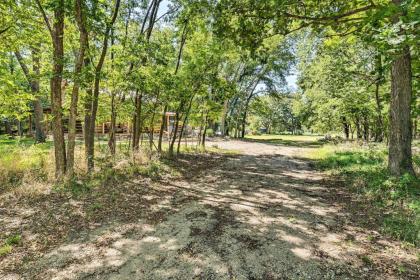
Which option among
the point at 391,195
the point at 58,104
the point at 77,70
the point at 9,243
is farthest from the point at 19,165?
the point at 391,195

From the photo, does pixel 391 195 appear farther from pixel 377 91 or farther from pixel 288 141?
pixel 288 141

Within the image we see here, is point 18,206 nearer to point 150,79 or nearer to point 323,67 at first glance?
point 150,79

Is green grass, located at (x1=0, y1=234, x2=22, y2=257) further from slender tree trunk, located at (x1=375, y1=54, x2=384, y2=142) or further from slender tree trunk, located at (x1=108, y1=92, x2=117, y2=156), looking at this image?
slender tree trunk, located at (x1=375, y1=54, x2=384, y2=142)

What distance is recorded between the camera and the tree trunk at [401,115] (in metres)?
6.98

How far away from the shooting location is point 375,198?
6.25m

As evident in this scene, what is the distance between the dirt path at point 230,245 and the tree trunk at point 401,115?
2075mm

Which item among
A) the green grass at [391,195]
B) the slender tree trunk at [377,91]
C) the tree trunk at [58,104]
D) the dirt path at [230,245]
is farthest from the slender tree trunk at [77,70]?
the green grass at [391,195]

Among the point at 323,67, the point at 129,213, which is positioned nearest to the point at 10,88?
the point at 129,213

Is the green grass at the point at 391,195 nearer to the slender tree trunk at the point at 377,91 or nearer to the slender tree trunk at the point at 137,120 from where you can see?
the slender tree trunk at the point at 377,91

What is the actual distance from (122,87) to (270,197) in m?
5.73

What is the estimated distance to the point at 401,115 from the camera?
23.2ft

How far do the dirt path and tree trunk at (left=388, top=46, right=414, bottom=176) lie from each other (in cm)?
208

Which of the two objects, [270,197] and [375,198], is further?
[270,197]

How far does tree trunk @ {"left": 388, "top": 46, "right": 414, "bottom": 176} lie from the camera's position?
6.98 metres
